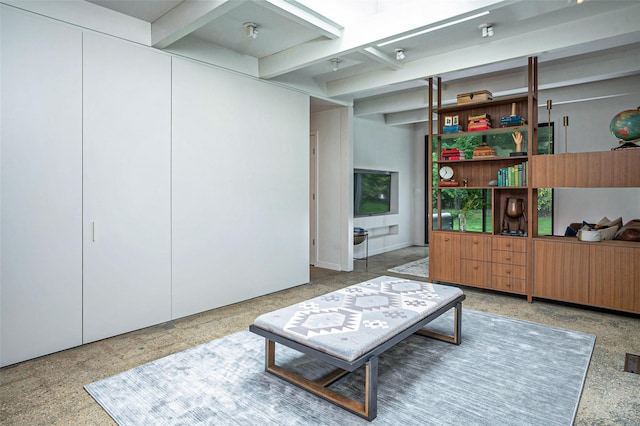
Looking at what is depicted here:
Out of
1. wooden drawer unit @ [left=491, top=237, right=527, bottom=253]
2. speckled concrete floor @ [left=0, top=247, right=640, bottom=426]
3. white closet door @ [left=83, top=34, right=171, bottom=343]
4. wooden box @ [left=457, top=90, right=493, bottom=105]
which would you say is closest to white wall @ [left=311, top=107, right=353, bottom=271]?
speckled concrete floor @ [left=0, top=247, right=640, bottom=426]

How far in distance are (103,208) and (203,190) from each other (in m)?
0.93

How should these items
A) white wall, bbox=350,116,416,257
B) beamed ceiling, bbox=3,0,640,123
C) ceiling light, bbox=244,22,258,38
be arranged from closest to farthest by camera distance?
beamed ceiling, bbox=3,0,640,123 → ceiling light, bbox=244,22,258,38 → white wall, bbox=350,116,416,257

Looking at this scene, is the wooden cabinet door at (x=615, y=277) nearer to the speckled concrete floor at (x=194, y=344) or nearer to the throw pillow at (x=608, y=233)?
the speckled concrete floor at (x=194, y=344)

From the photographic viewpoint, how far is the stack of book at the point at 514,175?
4.20m

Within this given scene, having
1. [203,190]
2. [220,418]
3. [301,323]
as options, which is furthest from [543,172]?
[220,418]

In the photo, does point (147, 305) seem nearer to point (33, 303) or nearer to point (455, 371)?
point (33, 303)

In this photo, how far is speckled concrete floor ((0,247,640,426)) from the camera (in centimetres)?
206

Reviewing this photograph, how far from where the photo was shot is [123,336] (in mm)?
3184

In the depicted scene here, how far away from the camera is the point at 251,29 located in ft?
11.1

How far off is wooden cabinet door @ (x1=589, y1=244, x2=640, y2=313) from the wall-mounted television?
3599 millimetres

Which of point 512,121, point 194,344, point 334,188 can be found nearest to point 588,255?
point 512,121

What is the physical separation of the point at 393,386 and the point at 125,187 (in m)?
2.58

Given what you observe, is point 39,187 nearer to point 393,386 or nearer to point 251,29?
point 251,29

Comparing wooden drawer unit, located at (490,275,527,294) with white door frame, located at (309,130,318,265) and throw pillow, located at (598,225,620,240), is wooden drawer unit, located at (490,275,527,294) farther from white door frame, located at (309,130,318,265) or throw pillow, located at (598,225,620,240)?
white door frame, located at (309,130,318,265)
